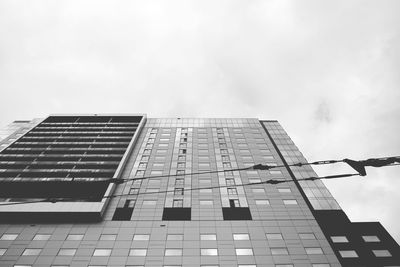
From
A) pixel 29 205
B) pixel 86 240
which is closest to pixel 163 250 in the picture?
pixel 86 240

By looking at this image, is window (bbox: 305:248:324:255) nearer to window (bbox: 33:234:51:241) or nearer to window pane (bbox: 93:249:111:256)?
window pane (bbox: 93:249:111:256)

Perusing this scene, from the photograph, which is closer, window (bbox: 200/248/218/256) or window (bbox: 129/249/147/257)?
window (bbox: 200/248/218/256)

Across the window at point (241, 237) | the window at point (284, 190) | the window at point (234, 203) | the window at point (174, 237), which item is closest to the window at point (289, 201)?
the window at point (284, 190)

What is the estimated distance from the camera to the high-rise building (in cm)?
3422

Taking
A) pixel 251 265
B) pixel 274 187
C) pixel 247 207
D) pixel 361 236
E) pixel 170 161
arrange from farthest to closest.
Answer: pixel 170 161
pixel 274 187
pixel 247 207
pixel 361 236
pixel 251 265

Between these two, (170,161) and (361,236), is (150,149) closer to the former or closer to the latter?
(170,161)

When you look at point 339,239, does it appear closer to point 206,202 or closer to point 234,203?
point 234,203

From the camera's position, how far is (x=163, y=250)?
3469 centimetres

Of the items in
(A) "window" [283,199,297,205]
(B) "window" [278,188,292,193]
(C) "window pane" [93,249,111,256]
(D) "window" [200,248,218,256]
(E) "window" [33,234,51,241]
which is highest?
(B) "window" [278,188,292,193]

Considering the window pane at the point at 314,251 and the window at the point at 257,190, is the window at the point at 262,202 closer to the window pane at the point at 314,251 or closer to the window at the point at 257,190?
the window at the point at 257,190

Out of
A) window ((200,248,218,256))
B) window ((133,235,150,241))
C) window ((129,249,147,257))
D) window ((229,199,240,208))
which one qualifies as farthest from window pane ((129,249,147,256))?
window ((229,199,240,208))

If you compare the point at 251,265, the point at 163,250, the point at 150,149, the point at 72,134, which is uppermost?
the point at 72,134

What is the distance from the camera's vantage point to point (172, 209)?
1657 inches

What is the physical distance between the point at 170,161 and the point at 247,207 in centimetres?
1854
